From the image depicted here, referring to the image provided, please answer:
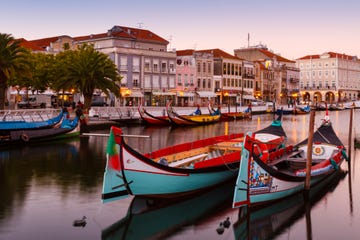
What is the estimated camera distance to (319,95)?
122438 millimetres

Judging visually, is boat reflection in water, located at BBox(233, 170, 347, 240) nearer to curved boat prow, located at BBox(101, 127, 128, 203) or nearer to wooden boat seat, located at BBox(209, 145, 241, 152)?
curved boat prow, located at BBox(101, 127, 128, 203)

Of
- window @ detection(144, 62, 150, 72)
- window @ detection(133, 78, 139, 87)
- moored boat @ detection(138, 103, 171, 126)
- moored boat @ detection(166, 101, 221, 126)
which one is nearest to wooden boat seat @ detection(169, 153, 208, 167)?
moored boat @ detection(166, 101, 221, 126)

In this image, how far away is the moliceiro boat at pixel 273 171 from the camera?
43.4 ft

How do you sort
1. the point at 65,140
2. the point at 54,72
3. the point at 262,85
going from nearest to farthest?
the point at 65,140, the point at 54,72, the point at 262,85

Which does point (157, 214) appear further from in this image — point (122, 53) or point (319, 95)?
point (319, 95)

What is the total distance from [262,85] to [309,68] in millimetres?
39876

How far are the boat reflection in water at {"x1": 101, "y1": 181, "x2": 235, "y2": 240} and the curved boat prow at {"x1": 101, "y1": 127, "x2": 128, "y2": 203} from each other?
26.4 inches

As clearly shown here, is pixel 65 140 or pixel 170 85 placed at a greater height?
pixel 170 85

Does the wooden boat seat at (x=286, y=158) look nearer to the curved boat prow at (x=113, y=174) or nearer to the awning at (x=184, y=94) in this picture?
the curved boat prow at (x=113, y=174)

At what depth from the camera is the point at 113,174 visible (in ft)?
44.8

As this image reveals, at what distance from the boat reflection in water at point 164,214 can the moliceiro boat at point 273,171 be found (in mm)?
1475

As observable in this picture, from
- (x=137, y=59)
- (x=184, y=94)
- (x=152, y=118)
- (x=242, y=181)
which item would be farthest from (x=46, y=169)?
(x=184, y=94)

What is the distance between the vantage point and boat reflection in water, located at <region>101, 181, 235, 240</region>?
12703mm

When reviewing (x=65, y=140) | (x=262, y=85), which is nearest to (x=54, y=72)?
(x=65, y=140)
